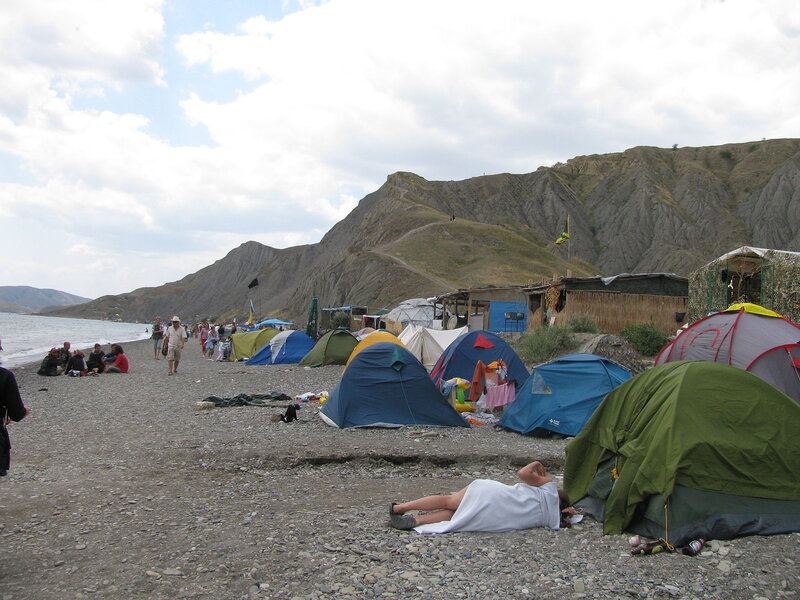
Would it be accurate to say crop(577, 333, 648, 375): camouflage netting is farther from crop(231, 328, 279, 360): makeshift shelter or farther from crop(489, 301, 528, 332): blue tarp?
crop(231, 328, 279, 360): makeshift shelter

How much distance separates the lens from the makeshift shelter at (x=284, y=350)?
24.4 metres

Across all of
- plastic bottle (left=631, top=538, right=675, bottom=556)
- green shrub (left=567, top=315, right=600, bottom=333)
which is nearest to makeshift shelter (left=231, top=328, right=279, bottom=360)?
green shrub (left=567, top=315, right=600, bottom=333)

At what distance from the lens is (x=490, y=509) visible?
528cm

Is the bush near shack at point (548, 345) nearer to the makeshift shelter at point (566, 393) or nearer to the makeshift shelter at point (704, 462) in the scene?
the makeshift shelter at point (566, 393)

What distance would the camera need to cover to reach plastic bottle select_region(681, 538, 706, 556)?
4.58 metres

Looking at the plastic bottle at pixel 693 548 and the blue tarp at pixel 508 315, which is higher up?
the blue tarp at pixel 508 315

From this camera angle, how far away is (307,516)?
18.9 ft

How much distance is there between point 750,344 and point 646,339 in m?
12.2

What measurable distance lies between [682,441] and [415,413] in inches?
221

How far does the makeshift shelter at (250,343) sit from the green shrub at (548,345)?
12.5 m

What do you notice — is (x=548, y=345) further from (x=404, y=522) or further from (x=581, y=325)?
(x=404, y=522)

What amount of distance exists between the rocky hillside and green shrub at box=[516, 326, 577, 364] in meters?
36.3

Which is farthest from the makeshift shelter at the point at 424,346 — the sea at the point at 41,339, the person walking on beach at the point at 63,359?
the person walking on beach at the point at 63,359

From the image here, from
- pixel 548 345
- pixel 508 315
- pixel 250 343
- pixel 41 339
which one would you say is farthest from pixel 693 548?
pixel 41 339
